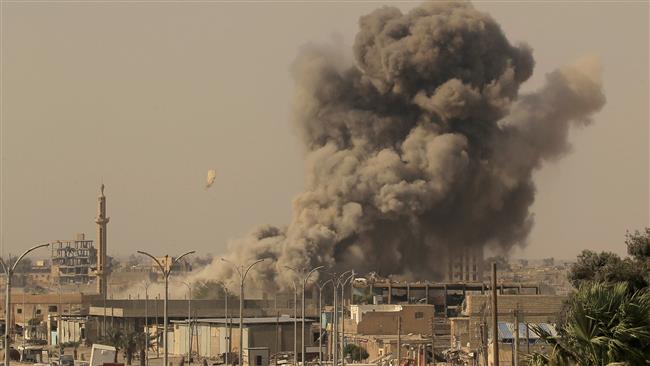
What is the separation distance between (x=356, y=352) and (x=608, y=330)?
5512 cm

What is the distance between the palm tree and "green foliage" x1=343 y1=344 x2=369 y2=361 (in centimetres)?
5389

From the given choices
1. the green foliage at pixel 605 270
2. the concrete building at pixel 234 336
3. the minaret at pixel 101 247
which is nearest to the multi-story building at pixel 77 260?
the minaret at pixel 101 247

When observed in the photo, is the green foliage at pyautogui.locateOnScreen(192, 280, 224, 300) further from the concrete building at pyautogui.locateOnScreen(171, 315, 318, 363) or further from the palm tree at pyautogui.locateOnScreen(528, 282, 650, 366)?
the palm tree at pyautogui.locateOnScreen(528, 282, 650, 366)

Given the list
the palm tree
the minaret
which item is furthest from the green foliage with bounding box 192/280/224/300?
the palm tree

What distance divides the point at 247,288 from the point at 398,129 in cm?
1735

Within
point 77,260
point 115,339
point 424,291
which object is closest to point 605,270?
point 115,339

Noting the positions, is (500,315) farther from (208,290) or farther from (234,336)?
(208,290)

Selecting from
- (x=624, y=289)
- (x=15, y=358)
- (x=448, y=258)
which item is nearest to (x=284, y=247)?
(x=448, y=258)

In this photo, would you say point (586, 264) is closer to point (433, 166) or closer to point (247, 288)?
point (433, 166)

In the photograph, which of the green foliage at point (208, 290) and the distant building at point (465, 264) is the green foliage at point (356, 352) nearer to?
the green foliage at point (208, 290)

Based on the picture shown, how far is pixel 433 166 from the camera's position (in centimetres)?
10200

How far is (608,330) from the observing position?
2172 centimetres

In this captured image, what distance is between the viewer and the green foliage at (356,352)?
75688 mm

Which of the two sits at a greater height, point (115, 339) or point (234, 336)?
point (234, 336)
